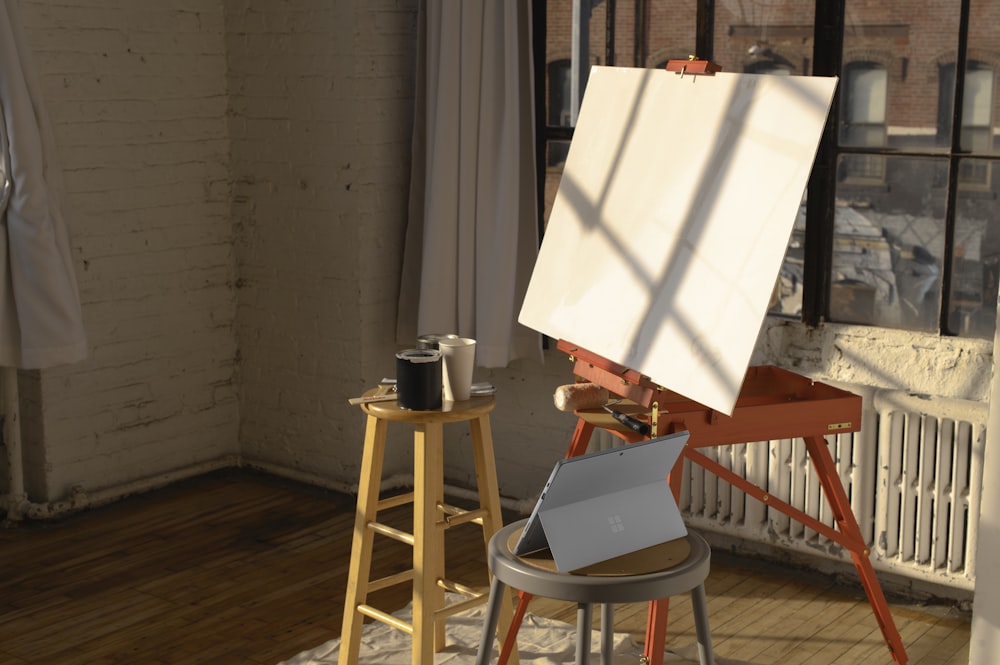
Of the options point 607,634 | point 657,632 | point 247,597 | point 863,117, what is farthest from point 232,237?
point 607,634

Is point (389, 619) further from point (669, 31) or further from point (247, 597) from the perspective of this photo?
point (669, 31)

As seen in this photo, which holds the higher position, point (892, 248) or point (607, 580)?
point (892, 248)

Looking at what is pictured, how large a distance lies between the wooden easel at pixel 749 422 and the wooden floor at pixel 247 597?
31 cm

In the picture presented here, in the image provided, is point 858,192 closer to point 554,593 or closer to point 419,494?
point 419,494

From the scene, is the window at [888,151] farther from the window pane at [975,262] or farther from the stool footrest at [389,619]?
the stool footrest at [389,619]

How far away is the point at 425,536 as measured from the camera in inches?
105

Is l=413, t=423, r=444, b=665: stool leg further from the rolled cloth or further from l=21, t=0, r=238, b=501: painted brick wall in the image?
l=21, t=0, r=238, b=501: painted brick wall

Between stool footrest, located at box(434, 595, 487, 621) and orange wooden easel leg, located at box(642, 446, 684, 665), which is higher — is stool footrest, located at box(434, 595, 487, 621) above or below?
below

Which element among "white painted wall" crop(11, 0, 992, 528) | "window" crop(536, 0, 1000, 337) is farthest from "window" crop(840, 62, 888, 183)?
"white painted wall" crop(11, 0, 992, 528)

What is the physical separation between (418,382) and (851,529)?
42.0 inches

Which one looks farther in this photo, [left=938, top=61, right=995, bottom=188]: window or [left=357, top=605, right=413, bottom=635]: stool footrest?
[left=938, top=61, right=995, bottom=188]: window

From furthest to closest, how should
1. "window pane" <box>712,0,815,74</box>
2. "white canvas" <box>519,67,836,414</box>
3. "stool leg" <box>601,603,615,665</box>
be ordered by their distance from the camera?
"window pane" <box>712,0,815,74</box> < "white canvas" <box>519,67,836,414</box> < "stool leg" <box>601,603,615,665</box>

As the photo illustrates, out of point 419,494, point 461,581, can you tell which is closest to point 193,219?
point 461,581

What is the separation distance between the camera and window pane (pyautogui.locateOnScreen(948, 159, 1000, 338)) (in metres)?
3.18
